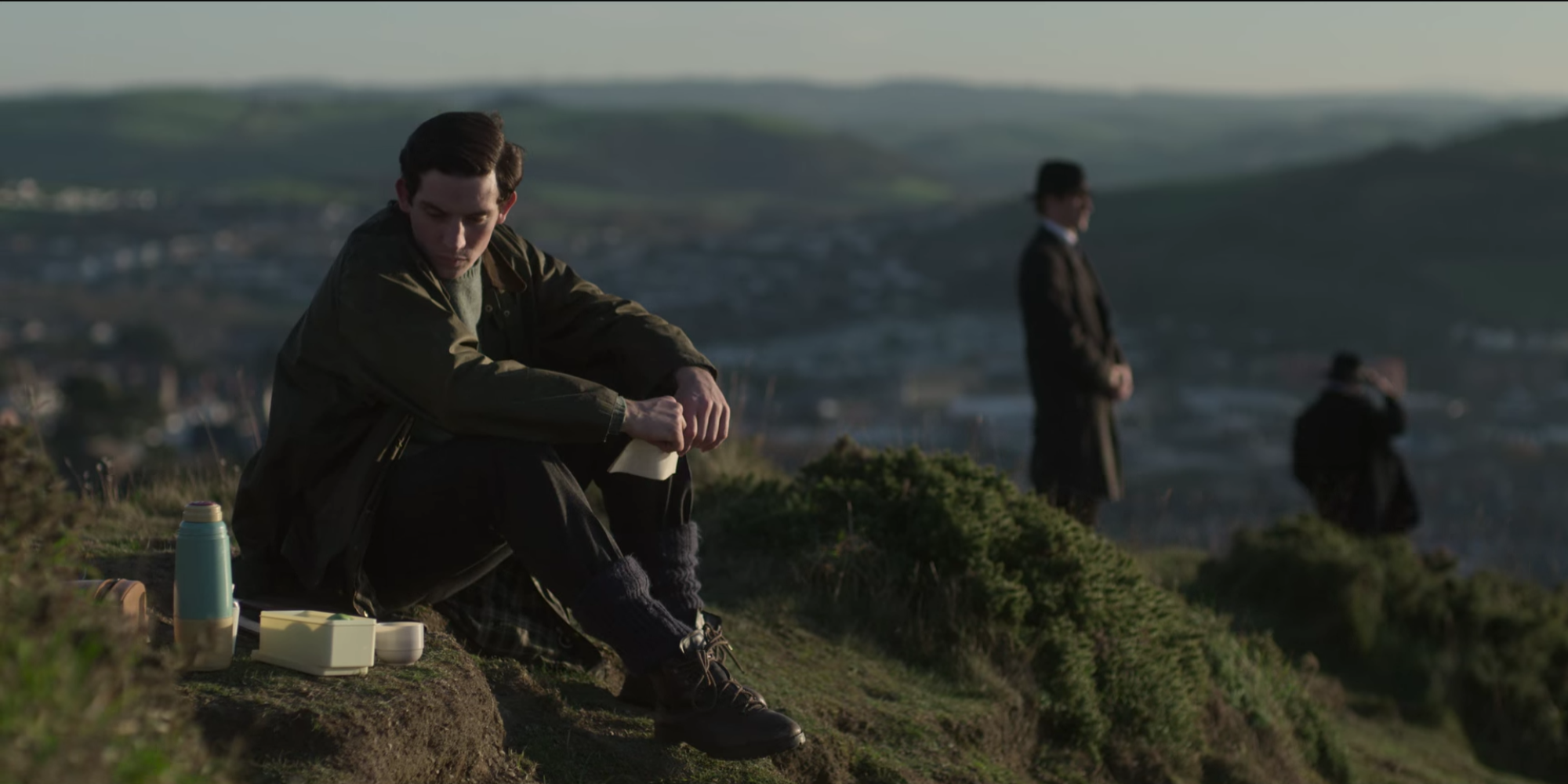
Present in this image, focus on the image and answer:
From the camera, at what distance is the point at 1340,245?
10244cm

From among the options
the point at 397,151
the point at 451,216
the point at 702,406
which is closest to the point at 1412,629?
the point at 702,406

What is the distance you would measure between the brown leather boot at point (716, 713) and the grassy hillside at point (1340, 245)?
8346 cm

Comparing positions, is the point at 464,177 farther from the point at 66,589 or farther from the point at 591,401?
the point at 66,589

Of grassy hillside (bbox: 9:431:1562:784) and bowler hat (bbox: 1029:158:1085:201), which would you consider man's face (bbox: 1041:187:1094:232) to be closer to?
bowler hat (bbox: 1029:158:1085:201)

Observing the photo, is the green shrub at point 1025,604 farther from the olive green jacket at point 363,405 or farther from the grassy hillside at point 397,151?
the grassy hillside at point 397,151

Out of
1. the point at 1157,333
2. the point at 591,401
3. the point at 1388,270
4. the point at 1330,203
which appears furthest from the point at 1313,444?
the point at 1330,203

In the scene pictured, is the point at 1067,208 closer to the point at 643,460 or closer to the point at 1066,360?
the point at 1066,360

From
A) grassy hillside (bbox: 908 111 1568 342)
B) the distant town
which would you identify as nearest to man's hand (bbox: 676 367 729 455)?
the distant town

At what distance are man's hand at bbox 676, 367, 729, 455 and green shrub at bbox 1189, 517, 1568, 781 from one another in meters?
4.87

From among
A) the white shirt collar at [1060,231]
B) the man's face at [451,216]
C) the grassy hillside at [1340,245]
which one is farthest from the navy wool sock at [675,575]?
the grassy hillside at [1340,245]

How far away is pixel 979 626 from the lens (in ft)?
19.3

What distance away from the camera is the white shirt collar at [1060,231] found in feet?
26.0

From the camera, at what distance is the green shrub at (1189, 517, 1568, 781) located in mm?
8422

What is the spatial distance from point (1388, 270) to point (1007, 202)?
30.0 m
